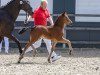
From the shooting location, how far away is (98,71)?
40.8 ft

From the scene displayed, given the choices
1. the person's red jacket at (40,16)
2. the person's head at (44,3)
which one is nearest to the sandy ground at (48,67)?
the person's red jacket at (40,16)

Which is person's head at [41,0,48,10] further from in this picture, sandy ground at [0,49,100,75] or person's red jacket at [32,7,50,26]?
sandy ground at [0,49,100,75]

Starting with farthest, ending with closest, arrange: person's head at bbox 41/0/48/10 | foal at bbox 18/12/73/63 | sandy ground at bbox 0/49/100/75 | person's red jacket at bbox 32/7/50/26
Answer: person's red jacket at bbox 32/7/50/26 → person's head at bbox 41/0/48/10 → foal at bbox 18/12/73/63 → sandy ground at bbox 0/49/100/75

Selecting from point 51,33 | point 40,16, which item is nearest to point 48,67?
point 51,33

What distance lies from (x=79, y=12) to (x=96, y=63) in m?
6.39

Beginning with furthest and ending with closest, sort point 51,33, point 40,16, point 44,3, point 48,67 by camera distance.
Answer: point 40,16, point 44,3, point 51,33, point 48,67

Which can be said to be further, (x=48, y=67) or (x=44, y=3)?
(x=44, y=3)

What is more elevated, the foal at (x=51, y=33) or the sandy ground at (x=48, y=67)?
the foal at (x=51, y=33)

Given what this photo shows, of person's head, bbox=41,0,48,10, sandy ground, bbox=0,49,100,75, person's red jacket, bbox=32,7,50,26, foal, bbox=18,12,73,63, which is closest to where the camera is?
sandy ground, bbox=0,49,100,75

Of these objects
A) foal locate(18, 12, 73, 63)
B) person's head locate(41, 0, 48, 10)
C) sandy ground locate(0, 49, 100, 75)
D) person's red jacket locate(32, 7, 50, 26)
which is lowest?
sandy ground locate(0, 49, 100, 75)

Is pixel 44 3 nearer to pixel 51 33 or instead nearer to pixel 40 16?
pixel 40 16

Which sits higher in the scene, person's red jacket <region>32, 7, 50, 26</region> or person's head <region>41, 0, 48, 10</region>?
person's head <region>41, 0, 48, 10</region>

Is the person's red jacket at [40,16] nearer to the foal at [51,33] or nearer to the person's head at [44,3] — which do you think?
the person's head at [44,3]

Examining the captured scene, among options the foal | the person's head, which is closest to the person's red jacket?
the person's head
